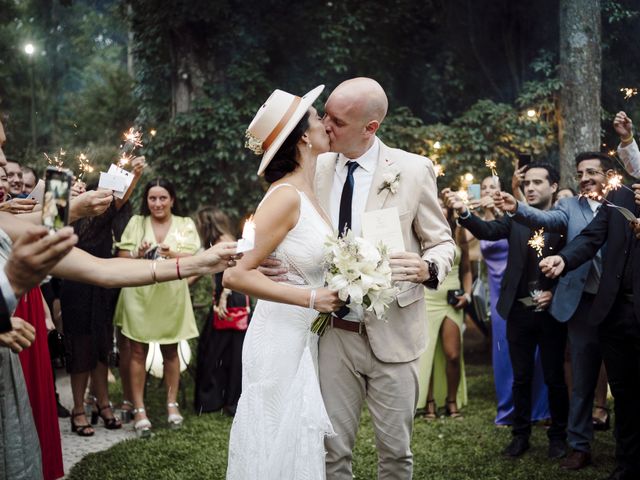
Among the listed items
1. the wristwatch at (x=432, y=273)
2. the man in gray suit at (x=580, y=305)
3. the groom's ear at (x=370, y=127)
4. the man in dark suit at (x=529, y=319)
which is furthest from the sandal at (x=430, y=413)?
the groom's ear at (x=370, y=127)

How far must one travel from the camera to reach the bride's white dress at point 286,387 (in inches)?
124

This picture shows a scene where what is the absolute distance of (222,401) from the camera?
7.52m

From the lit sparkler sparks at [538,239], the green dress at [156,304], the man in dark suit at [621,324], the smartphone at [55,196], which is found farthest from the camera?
the green dress at [156,304]

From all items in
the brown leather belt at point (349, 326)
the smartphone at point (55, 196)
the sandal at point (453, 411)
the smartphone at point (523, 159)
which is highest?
the smartphone at point (523, 159)

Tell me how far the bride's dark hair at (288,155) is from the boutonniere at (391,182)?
1.50 ft

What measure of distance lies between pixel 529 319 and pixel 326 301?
10.9ft

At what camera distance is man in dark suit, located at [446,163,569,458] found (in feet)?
19.2

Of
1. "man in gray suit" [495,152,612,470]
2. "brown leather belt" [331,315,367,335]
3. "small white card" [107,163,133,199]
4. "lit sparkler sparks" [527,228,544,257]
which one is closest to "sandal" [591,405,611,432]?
"man in gray suit" [495,152,612,470]

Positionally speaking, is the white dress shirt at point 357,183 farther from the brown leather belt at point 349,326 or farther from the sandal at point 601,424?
the sandal at point 601,424

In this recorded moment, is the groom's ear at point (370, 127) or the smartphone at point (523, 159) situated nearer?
the groom's ear at point (370, 127)

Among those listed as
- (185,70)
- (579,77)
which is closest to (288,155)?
(579,77)

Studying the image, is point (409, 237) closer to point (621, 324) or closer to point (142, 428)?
point (621, 324)

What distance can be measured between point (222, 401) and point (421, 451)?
7.94 ft

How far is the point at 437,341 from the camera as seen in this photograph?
7.55 metres
